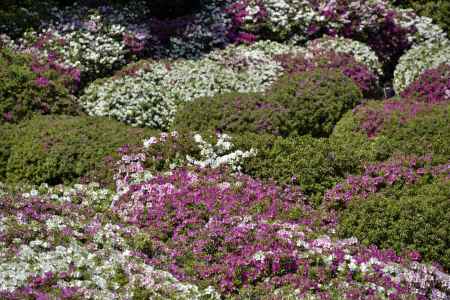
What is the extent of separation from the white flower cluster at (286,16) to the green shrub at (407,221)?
254 inches

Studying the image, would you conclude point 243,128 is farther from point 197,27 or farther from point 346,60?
point 197,27

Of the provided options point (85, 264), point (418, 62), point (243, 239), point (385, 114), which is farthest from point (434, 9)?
point (85, 264)

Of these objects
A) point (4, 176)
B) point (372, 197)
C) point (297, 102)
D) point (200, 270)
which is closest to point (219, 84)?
point (297, 102)

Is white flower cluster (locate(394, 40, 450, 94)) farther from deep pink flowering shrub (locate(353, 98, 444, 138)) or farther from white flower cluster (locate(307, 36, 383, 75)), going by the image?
deep pink flowering shrub (locate(353, 98, 444, 138))

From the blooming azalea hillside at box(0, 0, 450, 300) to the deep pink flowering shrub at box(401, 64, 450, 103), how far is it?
35mm

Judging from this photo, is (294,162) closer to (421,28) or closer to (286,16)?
(286,16)

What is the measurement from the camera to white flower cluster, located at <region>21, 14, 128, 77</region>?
11.4 m

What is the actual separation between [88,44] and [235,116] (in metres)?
3.52

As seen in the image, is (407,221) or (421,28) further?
(421,28)

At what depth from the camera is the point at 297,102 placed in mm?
9625

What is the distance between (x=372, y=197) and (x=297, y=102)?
2.83m

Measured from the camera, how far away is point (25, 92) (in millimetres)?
9656

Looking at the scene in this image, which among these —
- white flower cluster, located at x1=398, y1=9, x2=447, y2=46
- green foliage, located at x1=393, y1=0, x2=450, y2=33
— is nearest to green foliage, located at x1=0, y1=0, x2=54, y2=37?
white flower cluster, located at x1=398, y1=9, x2=447, y2=46

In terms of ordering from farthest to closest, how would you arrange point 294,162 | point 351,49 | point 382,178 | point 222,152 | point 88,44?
point 351,49
point 88,44
point 222,152
point 294,162
point 382,178
